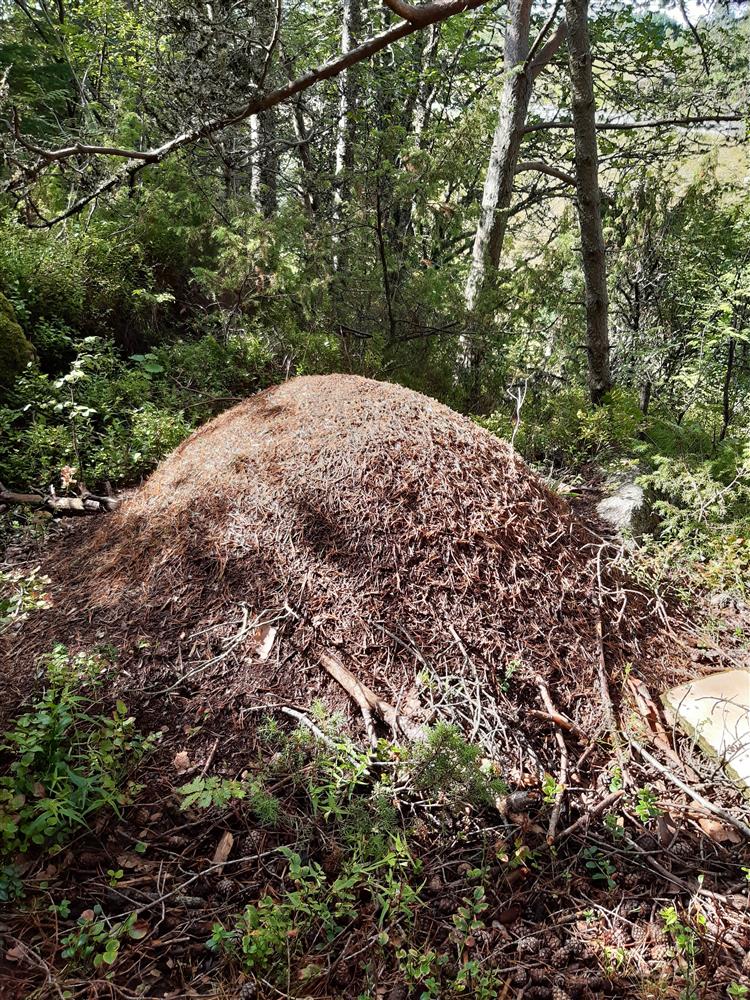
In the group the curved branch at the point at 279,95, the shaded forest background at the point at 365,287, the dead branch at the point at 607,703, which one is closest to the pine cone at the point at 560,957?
the dead branch at the point at 607,703

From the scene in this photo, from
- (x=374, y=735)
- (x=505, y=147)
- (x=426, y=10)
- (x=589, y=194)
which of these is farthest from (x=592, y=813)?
(x=505, y=147)

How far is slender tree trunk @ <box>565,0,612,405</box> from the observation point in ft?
16.3

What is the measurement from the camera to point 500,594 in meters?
2.96

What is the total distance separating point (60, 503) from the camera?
389 centimetres

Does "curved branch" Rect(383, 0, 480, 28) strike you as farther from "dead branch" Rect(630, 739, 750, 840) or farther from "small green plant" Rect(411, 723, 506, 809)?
"dead branch" Rect(630, 739, 750, 840)

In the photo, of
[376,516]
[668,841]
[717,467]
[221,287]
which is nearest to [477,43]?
[221,287]

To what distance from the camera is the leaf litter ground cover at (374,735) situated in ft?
6.21

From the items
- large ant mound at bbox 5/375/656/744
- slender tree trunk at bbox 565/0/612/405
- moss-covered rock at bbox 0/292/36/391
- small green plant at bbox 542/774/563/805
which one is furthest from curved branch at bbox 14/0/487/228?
small green plant at bbox 542/774/563/805

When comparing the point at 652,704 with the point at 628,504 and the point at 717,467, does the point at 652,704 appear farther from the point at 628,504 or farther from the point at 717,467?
the point at 717,467

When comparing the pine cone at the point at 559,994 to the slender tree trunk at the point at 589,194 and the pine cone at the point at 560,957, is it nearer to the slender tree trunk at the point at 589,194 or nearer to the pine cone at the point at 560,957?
the pine cone at the point at 560,957

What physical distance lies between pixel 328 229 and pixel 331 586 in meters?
3.94

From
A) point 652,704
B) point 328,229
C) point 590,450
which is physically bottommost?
point 652,704

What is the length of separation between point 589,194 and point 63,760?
19.9 feet

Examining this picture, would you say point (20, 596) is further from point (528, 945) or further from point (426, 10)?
point (426, 10)
